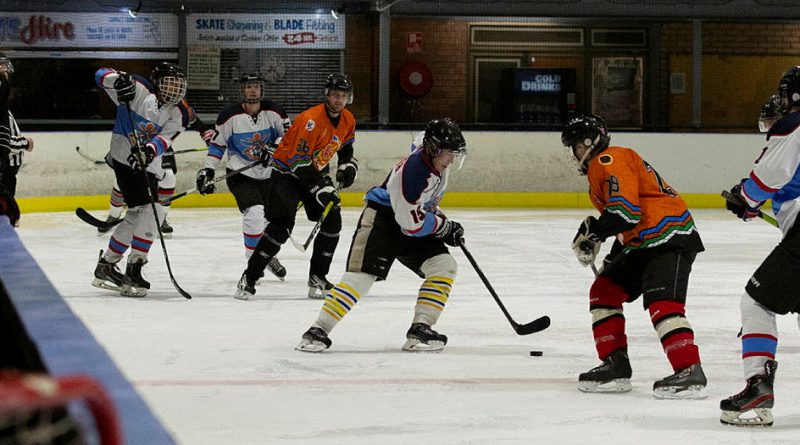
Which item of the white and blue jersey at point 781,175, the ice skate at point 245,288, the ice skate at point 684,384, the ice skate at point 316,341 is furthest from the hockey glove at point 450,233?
the ice skate at point 245,288

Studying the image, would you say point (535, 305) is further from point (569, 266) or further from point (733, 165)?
point (733, 165)

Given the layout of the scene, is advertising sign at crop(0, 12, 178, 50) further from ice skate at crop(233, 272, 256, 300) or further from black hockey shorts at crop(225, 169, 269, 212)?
ice skate at crop(233, 272, 256, 300)

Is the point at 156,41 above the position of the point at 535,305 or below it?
above

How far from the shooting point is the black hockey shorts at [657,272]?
351 centimetres

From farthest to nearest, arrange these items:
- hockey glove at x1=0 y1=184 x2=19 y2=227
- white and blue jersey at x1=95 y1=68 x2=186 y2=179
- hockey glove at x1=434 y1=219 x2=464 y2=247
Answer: white and blue jersey at x1=95 y1=68 x2=186 y2=179
hockey glove at x1=434 y1=219 x2=464 y2=247
hockey glove at x1=0 y1=184 x2=19 y2=227

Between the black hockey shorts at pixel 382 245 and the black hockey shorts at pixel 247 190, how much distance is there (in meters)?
2.03

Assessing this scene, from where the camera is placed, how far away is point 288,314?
5.23 meters

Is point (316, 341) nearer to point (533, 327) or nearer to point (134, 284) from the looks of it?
point (533, 327)

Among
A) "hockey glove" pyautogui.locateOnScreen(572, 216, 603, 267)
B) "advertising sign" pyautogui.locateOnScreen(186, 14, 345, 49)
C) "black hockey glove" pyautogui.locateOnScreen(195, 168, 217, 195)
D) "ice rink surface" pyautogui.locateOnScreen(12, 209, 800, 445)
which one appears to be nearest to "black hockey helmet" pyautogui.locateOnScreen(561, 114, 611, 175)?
"hockey glove" pyautogui.locateOnScreen(572, 216, 603, 267)

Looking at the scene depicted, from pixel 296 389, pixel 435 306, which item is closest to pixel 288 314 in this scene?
pixel 435 306

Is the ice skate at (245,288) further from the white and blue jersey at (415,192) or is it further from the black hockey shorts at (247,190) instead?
the white and blue jersey at (415,192)

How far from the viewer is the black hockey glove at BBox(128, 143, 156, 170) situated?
5.71 m

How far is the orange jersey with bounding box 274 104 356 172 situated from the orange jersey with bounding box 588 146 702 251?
2169 millimetres

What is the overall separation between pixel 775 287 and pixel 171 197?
5.20m
